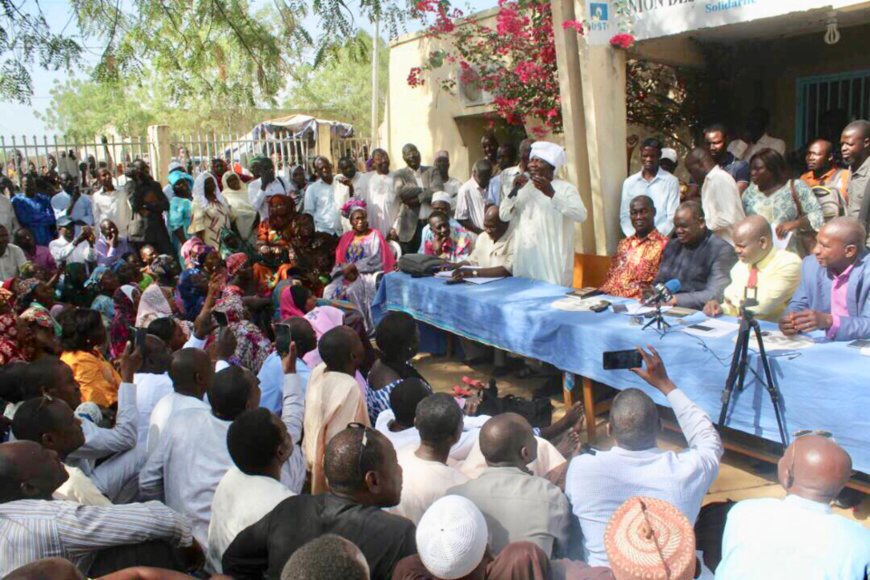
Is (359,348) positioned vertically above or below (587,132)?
below

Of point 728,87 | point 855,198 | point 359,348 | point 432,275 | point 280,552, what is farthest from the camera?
point 728,87

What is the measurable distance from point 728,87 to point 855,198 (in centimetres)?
417

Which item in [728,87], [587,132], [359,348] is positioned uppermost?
[728,87]

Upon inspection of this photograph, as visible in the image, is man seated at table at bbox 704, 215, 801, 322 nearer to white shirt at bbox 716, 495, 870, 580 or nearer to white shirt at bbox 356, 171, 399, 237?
white shirt at bbox 716, 495, 870, 580

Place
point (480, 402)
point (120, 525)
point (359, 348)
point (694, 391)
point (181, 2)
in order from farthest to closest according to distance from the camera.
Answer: point (181, 2), point (480, 402), point (694, 391), point (359, 348), point (120, 525)

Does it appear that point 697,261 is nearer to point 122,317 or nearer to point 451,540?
Answer: point 451,540

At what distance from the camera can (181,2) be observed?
306 inches

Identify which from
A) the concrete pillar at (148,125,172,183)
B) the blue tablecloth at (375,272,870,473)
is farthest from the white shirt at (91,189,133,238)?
the blue tablecloth at (375,272,870,473)

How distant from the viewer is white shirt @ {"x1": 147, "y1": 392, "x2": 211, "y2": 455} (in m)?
3.34

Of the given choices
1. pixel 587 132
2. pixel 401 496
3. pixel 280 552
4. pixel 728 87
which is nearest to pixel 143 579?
pixel 280 552

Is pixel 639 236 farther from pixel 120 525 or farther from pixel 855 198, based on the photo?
pixel 120 525

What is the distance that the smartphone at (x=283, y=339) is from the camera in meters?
3.98

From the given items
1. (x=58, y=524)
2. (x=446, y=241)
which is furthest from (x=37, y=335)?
(x=446, y=241)

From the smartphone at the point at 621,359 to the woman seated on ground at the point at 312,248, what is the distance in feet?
16.4
